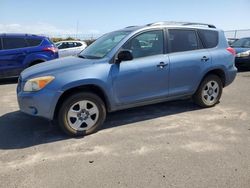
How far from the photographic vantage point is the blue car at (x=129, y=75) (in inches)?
177

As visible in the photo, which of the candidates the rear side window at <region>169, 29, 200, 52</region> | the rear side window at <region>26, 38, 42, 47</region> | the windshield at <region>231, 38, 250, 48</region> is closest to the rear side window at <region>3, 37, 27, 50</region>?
the rear side window at <region>26, 38, 42, 47</region>

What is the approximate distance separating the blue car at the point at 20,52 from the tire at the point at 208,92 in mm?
6173

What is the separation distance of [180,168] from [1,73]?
7974mm

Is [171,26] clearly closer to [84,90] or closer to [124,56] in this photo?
[124,56]

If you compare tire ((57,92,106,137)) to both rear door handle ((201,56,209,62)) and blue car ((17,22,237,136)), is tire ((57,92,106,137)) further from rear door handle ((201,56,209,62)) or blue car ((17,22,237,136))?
rear door handle ((201,56,209,62))

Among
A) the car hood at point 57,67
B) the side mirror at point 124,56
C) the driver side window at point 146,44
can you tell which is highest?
the driver side window at point 146,44

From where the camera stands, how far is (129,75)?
4906 millimetres

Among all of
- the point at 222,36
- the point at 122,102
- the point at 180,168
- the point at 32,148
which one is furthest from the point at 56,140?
the point at 222,36

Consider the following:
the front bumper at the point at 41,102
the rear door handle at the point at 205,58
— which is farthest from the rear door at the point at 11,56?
the rear door handle at the point at 205,58

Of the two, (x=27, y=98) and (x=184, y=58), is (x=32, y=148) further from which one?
(x=184, y=58)

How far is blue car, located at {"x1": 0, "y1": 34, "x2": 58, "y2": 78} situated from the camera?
9742 millimetres

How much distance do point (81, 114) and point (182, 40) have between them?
2514mm

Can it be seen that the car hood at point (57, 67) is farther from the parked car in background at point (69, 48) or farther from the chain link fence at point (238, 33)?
the chain link fence at point (238, 33)

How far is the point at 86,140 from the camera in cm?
455
